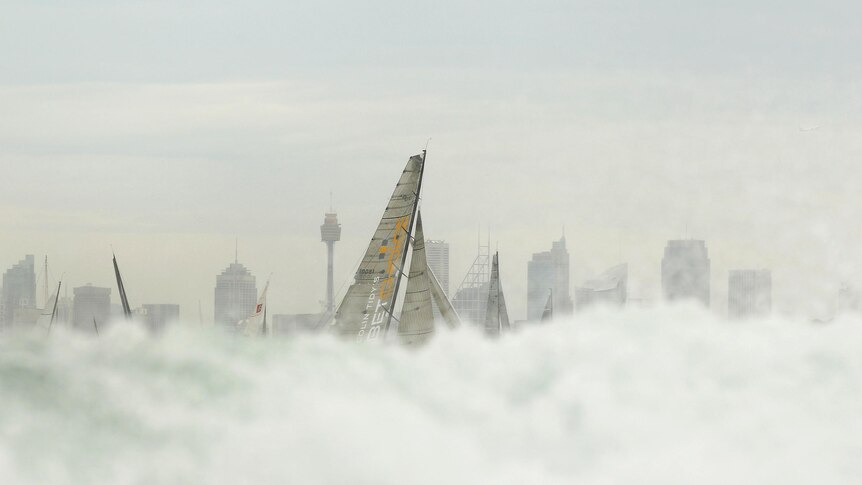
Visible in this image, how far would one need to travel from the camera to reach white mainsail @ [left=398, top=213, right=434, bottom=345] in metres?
42.2

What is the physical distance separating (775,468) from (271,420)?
8799 millimetres

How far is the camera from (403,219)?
44.3 meters

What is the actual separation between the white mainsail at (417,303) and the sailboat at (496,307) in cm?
2818

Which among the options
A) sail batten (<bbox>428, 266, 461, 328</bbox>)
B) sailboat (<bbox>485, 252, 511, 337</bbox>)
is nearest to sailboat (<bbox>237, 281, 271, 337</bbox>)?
sailboat (<bbox>485, 252, 511, 337</bbox>)

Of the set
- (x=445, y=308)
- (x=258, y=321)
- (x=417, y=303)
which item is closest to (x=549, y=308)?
(x=258, y=321)

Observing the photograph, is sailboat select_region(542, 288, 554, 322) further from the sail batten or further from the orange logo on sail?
the orange logo on sail

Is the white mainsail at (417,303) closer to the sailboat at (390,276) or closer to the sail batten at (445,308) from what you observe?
the sailboat at (390,276)

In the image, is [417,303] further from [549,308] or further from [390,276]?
[549,308]

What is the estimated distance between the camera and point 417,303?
4466 cm

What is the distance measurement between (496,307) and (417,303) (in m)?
31.9

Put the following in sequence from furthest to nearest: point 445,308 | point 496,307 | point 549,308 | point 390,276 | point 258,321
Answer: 1. point 549,308
2. point 258,321
3. point 496,307
4. point 445,308
5. point 390,276

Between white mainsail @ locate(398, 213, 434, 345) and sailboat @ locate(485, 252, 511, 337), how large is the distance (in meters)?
28.2

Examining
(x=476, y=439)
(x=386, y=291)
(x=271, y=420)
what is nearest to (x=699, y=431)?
(x=476, y=439)

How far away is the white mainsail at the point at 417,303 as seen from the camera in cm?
4216
